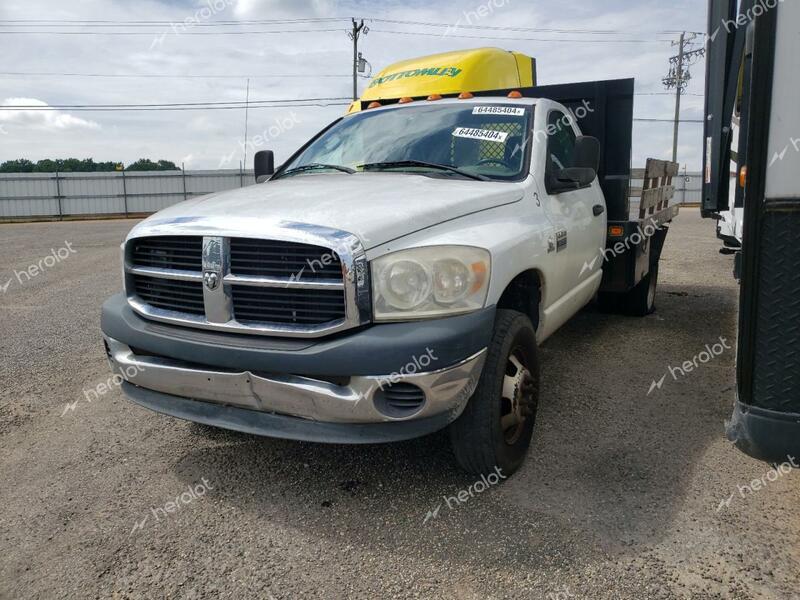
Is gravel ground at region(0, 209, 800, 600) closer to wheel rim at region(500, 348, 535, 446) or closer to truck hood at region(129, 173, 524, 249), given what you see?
wheel rim at region(500, 348, 535, 446)

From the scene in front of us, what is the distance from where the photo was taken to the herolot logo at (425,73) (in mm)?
8305

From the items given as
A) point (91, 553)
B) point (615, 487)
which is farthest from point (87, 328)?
point (615, 487)

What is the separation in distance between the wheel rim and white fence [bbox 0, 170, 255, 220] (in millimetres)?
25809

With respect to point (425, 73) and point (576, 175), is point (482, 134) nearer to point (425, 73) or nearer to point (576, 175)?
point (576, 175)

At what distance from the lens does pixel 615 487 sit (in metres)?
3.02

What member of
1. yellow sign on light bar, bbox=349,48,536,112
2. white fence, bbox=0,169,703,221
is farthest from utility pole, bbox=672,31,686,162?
yellow sign on light bar, bbox=349,48,536,112

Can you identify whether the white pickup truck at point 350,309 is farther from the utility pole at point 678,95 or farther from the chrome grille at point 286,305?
the utility pole at point 678,95

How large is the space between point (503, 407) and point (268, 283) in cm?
125

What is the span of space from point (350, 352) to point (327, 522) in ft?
2.65

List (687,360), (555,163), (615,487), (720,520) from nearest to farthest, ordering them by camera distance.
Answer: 1. (720,520)
2. (615,487)
3. (555,163)
4. (687,360)

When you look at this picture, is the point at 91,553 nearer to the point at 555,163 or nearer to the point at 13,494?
the point at 13,494

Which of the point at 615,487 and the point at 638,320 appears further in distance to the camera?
the point at 638,320

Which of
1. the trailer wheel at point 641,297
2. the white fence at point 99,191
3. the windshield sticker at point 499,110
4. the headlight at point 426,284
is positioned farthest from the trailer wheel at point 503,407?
the white fence at point 99,191

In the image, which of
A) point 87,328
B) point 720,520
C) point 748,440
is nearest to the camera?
point 748,440
